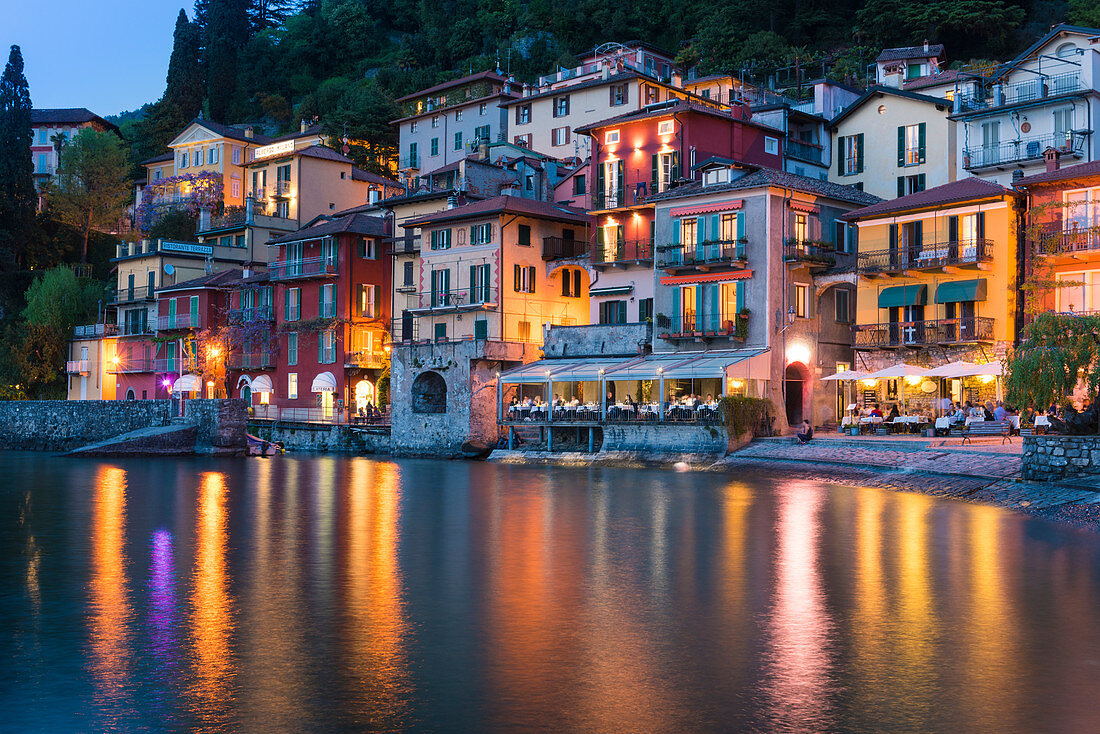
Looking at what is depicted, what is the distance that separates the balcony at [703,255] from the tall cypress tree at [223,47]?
257 ft

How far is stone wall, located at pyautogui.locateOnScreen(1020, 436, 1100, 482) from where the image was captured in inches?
1138

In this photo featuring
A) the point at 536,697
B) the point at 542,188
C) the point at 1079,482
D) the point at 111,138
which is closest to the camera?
the point at 536,697

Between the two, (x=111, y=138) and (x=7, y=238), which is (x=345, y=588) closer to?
(x=7, y=238)

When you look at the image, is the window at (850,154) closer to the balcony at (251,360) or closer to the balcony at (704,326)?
the balcony at (704,326)

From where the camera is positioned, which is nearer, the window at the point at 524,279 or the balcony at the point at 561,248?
the window at the point at 524,279

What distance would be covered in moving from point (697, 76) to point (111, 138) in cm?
5230

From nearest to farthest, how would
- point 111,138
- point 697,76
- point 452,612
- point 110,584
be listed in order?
point 452,612 < point 110,584 < point 697,76 < point 111,138

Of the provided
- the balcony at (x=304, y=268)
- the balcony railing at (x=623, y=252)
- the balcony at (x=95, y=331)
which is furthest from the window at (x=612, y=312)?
the balcony at (x=95, y=331)

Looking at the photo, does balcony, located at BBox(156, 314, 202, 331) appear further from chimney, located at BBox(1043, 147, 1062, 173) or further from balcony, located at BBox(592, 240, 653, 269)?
chimney, located at BBox(1043, 147, 1062, 173)

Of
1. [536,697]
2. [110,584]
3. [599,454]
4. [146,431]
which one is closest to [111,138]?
[146,431]

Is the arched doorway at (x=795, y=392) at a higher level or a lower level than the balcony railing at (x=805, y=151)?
lower

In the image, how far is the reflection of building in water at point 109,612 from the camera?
38.8 ft

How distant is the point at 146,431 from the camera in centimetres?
5903

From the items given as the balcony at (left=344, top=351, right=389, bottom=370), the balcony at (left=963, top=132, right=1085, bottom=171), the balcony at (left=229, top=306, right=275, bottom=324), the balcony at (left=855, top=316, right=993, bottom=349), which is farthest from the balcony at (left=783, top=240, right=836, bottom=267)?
the balcony at (left=229, top=306, right=275, bottom=324)
